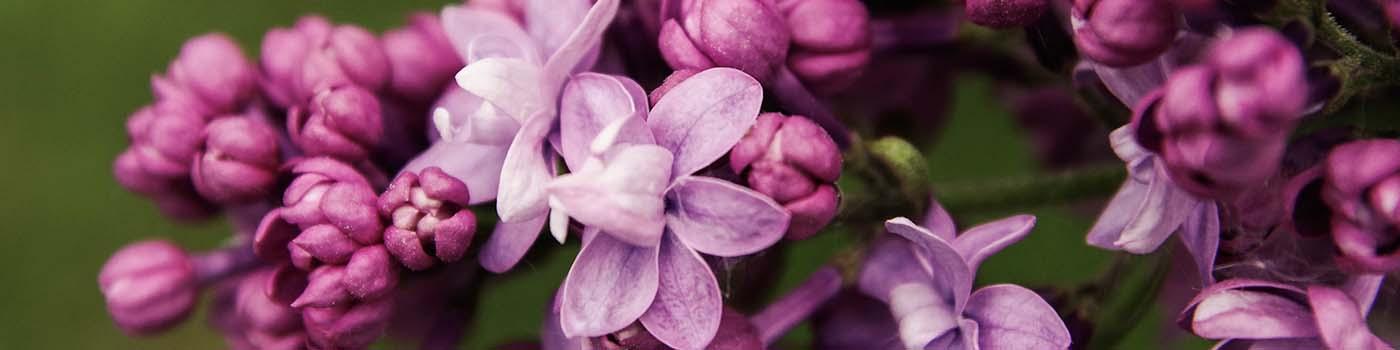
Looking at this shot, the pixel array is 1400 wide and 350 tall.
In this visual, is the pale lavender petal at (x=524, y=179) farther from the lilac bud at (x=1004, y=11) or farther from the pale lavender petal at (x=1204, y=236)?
the pale lavender petal at (x=1204, y=236)

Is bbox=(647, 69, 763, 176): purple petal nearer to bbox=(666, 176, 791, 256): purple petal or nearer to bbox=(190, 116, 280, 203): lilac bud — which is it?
A: bbox=(666, 176, 791, 256): purple petal

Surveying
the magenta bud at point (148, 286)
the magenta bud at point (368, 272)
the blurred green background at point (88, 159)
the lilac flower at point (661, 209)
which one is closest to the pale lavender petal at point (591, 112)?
the lilac flower at point (661, 209)

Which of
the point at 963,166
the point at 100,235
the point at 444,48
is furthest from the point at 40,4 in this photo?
the point at 963,166

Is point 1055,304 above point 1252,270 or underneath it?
underneath

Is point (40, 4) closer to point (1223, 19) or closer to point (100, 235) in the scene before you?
point (100, 235)

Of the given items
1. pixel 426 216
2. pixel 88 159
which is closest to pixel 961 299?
pixel 426 216

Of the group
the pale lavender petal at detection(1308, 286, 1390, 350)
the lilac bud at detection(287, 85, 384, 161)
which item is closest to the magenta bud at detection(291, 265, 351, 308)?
the lilac bud at detection(287, 85, 384, 161)
